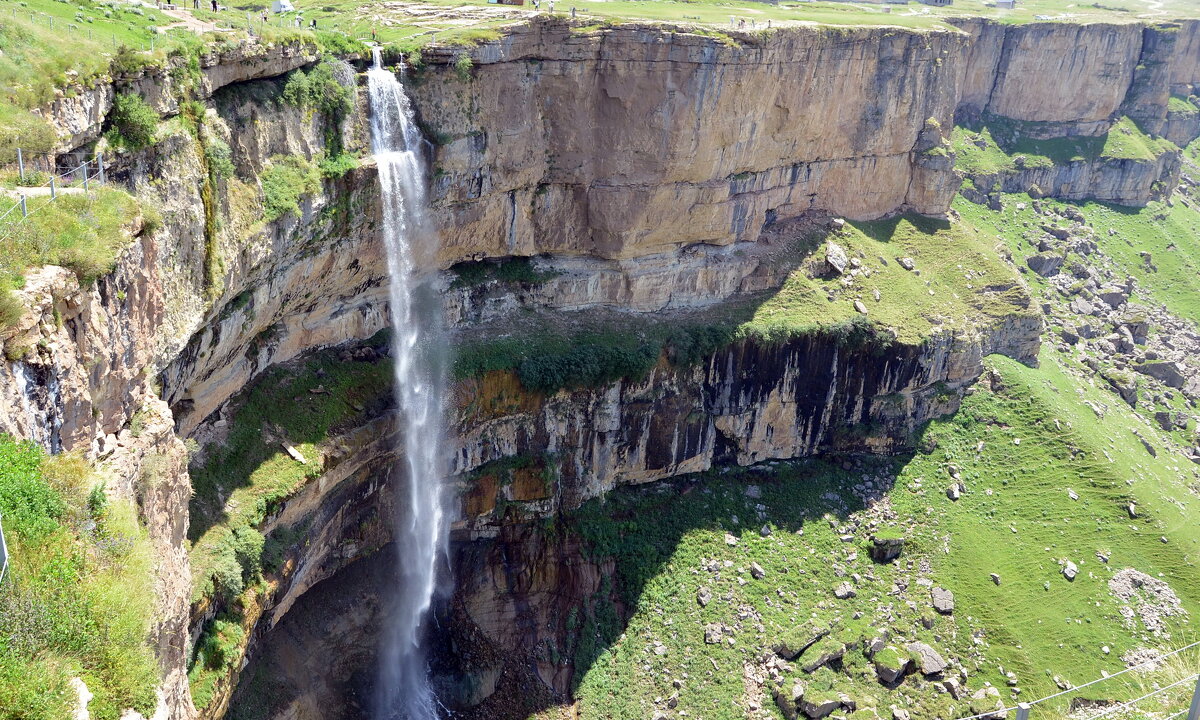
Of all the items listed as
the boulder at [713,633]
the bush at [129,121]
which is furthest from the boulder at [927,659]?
the bush at [129,121]

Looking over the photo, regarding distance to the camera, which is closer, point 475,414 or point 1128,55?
point 475,414

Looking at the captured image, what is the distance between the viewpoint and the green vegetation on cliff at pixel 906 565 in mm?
34125

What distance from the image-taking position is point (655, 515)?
128 feet

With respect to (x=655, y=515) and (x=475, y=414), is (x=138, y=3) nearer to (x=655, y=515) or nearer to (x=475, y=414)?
(x=475, y=414)

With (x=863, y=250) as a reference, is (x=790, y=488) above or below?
below

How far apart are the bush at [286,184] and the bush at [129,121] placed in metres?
5.18

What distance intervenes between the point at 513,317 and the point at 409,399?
6639mm

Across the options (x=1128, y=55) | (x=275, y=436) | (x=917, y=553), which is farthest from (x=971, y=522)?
(x=1128, y=55)

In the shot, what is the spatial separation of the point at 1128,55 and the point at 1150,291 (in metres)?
19.1

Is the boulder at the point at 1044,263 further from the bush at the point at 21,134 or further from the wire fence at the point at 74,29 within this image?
the bush at the point at 21,134

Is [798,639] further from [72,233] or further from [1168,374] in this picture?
[1168,374]

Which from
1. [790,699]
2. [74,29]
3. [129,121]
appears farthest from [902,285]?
[74,29]

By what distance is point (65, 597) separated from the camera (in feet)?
42.3

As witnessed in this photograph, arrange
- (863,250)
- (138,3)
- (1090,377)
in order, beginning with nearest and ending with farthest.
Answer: (138,3) → (863,250) → (1090,377)
